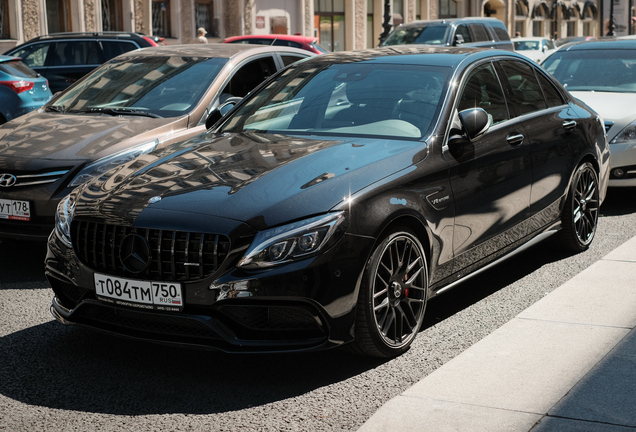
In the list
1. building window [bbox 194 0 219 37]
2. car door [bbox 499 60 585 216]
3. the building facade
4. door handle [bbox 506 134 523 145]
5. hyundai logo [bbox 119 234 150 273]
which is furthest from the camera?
building window [bbox 194 0 219 37]

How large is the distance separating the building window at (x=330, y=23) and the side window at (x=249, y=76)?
93.6 ft

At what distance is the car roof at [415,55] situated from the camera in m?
5.81

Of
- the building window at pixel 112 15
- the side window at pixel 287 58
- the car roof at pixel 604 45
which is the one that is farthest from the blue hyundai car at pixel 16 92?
the building window at pixel 112 15

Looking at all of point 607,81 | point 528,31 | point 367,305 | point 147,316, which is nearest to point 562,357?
point 367,305

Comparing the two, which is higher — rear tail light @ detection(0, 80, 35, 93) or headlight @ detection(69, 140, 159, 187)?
rear tail light @ detection(0, 80, 35, 93)

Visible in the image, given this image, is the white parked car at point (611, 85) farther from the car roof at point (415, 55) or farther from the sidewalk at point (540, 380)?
the sidewalk at point (540, 380)

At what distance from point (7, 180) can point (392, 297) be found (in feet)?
10.9

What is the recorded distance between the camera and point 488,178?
544cm

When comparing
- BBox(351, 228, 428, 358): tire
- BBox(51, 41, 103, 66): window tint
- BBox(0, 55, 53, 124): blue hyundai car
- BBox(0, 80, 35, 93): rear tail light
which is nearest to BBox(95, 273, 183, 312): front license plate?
BBox(351, 228, 428, 358): tire

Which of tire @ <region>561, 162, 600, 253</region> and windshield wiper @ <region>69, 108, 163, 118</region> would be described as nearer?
tire @ <region>561, 162, 600, 253</region>

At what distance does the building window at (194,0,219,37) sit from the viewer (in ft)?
103

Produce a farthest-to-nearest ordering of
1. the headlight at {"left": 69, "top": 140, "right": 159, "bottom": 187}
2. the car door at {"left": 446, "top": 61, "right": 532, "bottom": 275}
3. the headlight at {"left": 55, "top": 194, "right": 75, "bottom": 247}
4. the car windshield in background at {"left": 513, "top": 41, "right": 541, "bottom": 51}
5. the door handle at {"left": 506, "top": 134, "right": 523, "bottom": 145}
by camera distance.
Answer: the car windshield in background at {"left": 513, "top": 41, "right": 541, "bottom": 51} → the headlight at {"left": 69, "top": 140, "right": 159, "bottom": 187} → the door handle at {"left": 506, "top": 134, "right": 523, "bottom": 145} → the car door at {"left": 446, "top": 61, "right": 532, "bottom": 275} → the headlight at {"left": 55, "top": 194, "right": 75, "bottom": 247}

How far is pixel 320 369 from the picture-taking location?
4594 mm

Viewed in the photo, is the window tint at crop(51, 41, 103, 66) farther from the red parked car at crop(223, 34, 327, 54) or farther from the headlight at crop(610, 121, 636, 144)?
the headlight at crop(610, 121, 636, 144)
